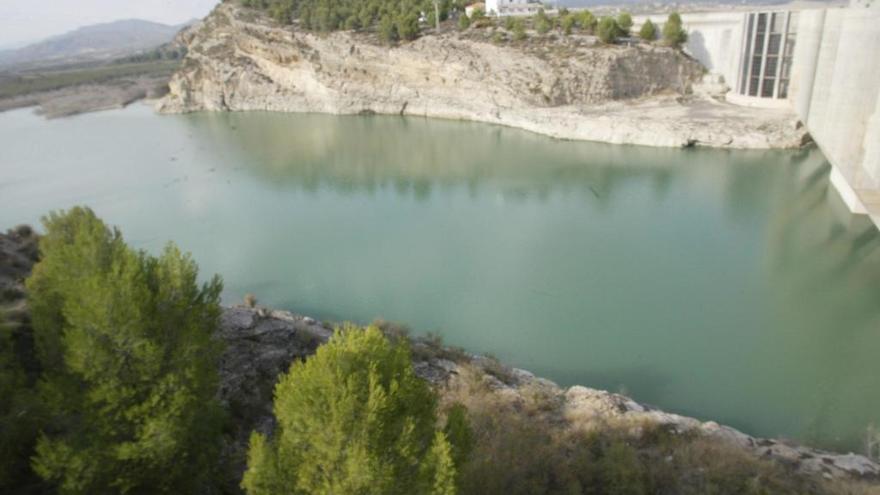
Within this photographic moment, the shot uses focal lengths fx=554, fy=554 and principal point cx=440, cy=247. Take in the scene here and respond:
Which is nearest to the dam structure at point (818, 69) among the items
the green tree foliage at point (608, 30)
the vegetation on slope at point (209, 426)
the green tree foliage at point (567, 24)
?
the green tree foliage at point (608, 30)

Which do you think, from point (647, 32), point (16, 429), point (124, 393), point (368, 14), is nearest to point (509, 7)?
point (368, 14)

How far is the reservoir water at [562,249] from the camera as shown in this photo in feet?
30.7

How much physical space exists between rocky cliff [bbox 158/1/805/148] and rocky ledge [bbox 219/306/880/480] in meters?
17.9

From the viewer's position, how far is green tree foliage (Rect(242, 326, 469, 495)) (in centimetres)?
375

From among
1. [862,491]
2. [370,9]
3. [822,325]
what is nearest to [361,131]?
[370,9]

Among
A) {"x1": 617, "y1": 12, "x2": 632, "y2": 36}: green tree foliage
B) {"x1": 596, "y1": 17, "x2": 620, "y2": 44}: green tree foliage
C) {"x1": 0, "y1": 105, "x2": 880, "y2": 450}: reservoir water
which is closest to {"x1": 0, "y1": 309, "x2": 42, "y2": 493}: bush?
{"x1": 0, "y1": 105, "x2": 880, "y2": 450}: reservoir water

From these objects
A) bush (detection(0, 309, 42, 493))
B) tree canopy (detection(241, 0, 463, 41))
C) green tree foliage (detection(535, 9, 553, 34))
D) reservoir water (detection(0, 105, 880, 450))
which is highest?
tree canopy (detection(241, 0, 463, 41))

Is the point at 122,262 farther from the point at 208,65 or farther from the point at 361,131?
the point at 208,65

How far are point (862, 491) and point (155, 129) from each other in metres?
37.1

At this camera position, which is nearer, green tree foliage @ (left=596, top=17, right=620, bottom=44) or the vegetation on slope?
the vegetation on slope

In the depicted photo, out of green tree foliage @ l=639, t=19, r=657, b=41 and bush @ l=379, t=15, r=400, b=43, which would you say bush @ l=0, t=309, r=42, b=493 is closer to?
green tree foliage @ l=639, t=19, r=657, b=41

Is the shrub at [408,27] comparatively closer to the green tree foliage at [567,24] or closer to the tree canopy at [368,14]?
the tree canopy at [368,14]

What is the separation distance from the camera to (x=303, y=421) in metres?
3.90

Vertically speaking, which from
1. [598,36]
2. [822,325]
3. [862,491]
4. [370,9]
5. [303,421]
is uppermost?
[370,9]
